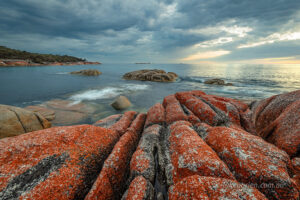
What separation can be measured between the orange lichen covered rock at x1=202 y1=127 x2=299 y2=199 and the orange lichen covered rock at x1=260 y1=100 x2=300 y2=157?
3.56 ft

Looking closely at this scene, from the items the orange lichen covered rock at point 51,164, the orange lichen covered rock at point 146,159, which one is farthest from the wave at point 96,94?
the orange lichen covered rock at point 146,159

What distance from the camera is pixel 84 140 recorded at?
209 inches

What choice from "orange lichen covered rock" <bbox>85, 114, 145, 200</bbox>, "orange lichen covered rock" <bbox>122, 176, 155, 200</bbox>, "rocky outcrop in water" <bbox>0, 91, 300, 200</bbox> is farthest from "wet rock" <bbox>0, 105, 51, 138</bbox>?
"orange lichen covered rock" <bbox>122, 176, 155, 200</bbox>

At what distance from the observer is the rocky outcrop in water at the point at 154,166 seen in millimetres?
3201

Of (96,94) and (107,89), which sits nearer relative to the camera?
(96,94)

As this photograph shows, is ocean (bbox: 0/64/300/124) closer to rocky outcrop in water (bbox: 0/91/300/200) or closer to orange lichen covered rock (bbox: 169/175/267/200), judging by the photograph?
rocky outcrop in water (bbox: 0/91/300/200)

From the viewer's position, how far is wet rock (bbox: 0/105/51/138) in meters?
8.82

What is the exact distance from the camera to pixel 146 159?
4.80 metres

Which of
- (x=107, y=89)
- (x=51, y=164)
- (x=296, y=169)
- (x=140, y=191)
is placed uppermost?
(x=296, y=169)

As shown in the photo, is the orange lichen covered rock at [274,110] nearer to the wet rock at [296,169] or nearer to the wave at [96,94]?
the wet rock at [296,169]

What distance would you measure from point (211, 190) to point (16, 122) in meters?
13.8

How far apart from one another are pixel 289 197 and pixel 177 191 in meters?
2.90

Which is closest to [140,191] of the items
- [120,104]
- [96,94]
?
[120,104]

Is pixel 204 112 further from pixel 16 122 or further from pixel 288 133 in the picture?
pixel 16 122
